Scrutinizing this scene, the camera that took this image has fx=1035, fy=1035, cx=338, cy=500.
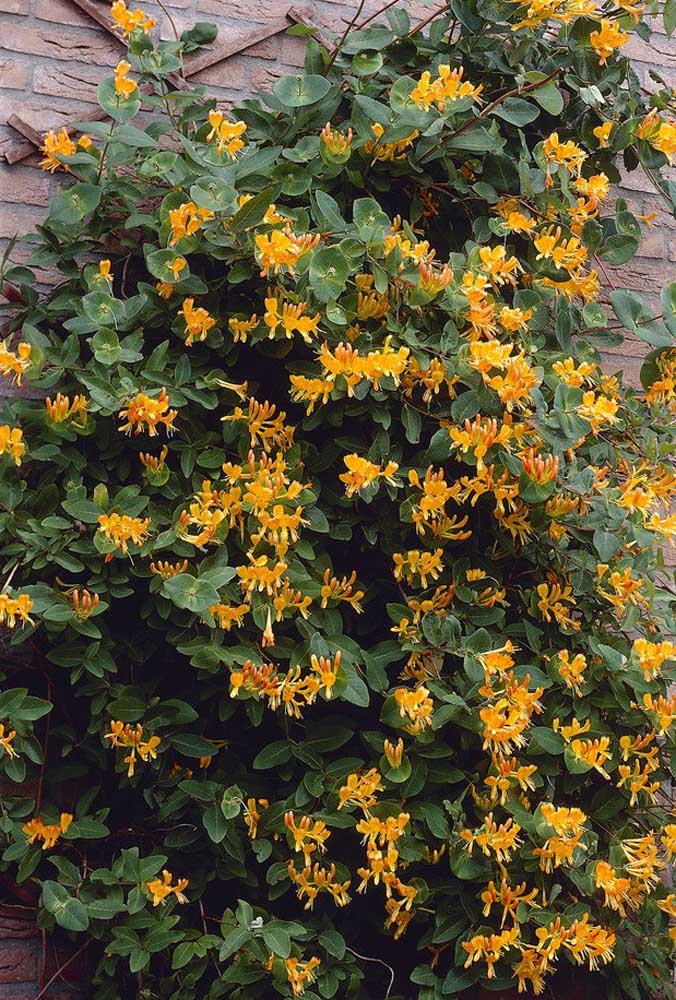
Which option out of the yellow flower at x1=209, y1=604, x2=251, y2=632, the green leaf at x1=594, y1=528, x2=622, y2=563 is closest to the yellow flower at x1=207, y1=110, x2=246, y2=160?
the yellow flower at x1=209, y1=604, x2=251, y2=632

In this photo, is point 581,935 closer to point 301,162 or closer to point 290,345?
point 290,345

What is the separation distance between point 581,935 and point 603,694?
328 mm

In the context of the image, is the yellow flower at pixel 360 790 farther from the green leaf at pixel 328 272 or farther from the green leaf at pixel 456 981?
the green leaf at pixel 328 272

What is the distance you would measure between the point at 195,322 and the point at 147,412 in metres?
0.16

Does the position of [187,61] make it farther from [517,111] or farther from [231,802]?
[231,802]

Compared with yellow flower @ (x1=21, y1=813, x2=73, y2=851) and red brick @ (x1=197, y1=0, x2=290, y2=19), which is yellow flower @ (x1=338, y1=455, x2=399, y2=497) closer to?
yellow flower @ (x1=21, y1=813, x2=73, y2=851)

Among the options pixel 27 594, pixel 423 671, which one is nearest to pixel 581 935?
pixel 423 671

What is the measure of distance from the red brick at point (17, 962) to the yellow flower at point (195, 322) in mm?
890

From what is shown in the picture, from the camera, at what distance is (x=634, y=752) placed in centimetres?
146

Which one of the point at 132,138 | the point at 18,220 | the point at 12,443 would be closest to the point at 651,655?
the point at 12,443

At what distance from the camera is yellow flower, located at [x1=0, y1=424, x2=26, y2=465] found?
1.35m

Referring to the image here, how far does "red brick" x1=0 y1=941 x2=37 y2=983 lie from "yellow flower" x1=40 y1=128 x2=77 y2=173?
1.13 metres

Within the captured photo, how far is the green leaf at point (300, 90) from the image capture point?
4.94 ft

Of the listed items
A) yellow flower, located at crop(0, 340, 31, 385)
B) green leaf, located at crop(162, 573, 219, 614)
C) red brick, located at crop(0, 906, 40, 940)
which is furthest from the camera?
red brick, located at crop(0, 906, 40, 940)
